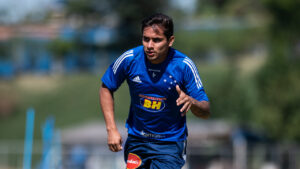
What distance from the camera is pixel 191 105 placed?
447 centimetres

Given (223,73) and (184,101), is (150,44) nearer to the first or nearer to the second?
(184,101)

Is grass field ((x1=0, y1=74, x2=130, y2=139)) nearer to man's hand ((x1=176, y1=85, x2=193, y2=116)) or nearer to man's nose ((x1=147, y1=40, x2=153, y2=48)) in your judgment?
man's nose ((x1=147, y1=40, x2=153, y2=48))

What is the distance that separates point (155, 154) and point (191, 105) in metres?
0.71

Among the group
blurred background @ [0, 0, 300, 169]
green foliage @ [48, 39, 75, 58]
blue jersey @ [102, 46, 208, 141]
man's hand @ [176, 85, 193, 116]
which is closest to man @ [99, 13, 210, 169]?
blue jersey @ [102, 46, 208, 141]

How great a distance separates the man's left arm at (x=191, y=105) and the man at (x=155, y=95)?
10 millimetres

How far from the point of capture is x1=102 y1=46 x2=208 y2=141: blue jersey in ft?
15.7

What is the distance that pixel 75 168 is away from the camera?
52.5ft

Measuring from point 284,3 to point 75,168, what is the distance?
1149 cm

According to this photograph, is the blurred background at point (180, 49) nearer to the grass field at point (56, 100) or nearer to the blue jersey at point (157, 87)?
the grass field at point (56, 100)

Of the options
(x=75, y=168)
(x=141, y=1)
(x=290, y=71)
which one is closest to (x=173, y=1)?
(x=141, y=1)

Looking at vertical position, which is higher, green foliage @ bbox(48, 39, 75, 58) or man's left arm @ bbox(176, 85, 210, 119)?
man's left arm @ bbox(176, 85, 210, 119)

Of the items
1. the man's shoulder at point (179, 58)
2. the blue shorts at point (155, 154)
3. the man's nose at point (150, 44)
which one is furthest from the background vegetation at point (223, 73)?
the man's nose at point (150, 44)

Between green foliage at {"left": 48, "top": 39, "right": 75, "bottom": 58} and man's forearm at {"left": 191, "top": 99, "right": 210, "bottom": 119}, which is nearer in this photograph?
man's forearm at {"left": 191, "top": 99, "right": 210, "bottom": 119}

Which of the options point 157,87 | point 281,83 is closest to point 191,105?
point 157,87
